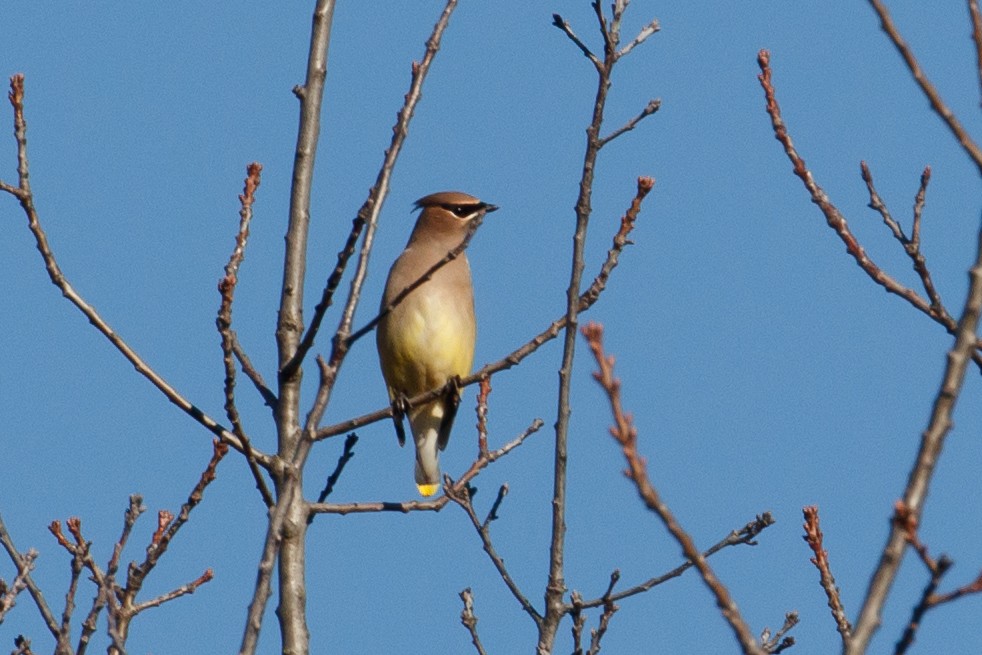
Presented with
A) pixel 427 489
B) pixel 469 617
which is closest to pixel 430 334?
pixel 427 489

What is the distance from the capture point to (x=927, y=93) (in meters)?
A: 2.33

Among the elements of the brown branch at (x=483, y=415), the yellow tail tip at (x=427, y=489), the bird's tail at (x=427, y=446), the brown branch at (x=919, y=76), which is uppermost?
the bird's tail at (x=427, y=446)

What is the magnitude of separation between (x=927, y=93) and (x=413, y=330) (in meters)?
4.70

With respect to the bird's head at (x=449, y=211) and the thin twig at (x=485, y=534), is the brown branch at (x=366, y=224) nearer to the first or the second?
the thin twig at (x=485, y=534)

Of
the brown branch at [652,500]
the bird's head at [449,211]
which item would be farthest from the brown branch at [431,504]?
the bird's head at [449,211]

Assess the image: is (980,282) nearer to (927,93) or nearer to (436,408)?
(927,93)

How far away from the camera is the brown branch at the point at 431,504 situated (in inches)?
151

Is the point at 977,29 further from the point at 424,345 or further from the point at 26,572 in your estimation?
the point at 424,345

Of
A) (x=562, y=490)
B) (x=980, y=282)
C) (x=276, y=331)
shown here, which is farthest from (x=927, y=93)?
(x=276, y=331)

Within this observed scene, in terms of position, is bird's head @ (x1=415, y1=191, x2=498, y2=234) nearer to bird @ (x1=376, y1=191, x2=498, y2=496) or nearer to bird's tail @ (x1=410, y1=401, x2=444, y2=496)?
A: bird @ (x1=376, y1=191, x2=498, y2=496)

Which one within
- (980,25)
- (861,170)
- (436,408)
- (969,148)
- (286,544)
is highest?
(436,408)

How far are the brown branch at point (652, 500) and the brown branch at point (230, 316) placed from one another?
1622 mm

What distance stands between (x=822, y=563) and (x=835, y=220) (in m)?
0.88

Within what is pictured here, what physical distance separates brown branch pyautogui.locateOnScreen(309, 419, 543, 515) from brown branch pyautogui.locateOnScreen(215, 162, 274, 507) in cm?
18
